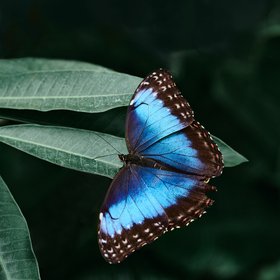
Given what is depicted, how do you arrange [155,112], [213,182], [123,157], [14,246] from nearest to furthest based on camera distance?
[14,246]
[123,157]
[155,112]
[213,182]

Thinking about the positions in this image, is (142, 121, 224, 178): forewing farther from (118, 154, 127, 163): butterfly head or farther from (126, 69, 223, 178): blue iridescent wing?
(118, 154, 127, 163): butterfly head

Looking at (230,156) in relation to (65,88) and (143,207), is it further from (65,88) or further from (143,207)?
(65,88)

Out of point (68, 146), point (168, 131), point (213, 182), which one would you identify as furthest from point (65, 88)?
point (213, 182)

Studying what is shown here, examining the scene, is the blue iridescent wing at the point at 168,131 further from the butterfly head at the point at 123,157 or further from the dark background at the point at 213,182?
the dark background at the point at 213,182

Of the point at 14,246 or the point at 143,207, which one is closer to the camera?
the point at 14,246

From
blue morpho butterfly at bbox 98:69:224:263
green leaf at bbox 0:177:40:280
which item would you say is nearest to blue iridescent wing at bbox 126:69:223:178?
blue morpho butterfly at bbox 98:69:224:263

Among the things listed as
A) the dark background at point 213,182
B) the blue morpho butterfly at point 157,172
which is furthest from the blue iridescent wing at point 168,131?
the dark background at point 213,182
